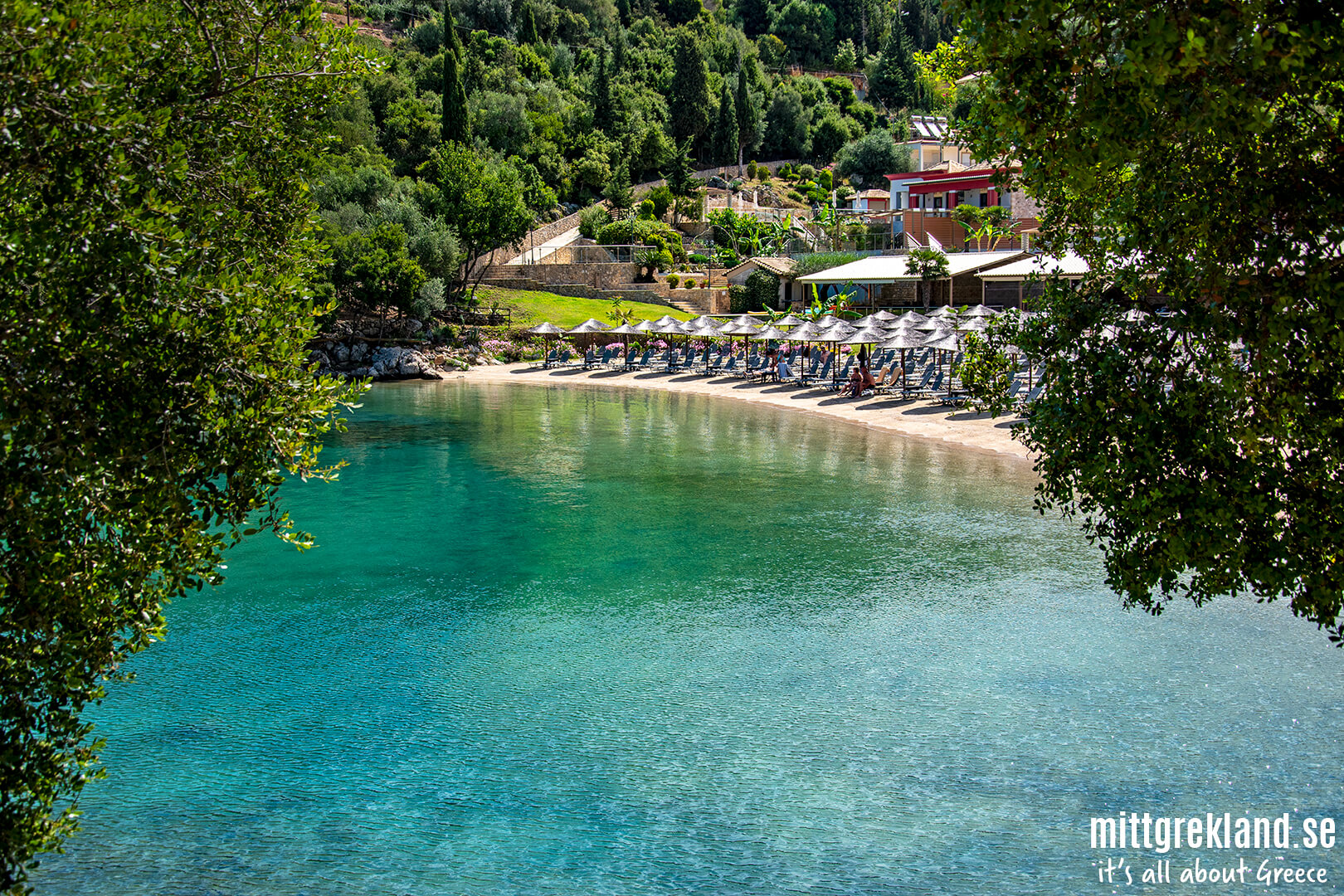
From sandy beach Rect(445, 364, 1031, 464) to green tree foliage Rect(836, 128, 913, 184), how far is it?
56685 mm

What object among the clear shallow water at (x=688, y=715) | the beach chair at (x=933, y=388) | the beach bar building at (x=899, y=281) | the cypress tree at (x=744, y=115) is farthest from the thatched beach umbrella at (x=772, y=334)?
the cypress tree at (x=744, y=115)

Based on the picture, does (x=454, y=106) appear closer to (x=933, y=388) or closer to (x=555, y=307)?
(x=555, y=307)

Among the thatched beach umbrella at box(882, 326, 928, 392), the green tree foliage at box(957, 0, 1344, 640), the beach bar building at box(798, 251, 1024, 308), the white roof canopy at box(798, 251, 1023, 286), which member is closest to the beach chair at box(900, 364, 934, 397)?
the thatched beach umbrella at box(882, 326, 928, 392)

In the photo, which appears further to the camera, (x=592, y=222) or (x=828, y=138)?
(x=828, y=138)

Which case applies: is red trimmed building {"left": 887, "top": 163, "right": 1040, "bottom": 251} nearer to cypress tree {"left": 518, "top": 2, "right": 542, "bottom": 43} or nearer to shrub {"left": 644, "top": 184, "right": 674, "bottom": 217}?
shrub {"left": 644, "top": 184, "right": 674, "bottom": 217}

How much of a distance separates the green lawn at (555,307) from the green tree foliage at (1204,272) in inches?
1718

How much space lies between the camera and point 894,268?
4388 centimetres

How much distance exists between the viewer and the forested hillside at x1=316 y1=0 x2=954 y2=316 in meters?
46.0

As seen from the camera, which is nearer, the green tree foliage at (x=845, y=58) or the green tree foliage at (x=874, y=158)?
the green tree foliage at (x=874, y=158)

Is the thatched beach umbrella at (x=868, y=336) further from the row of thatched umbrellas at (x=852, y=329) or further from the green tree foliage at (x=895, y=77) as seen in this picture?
the green tree foliage at (x=895, y=77)

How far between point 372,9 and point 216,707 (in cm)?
10180

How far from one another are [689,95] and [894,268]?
160 ft

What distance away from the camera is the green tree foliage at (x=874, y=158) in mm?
89125

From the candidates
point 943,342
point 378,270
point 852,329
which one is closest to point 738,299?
point 378,270
